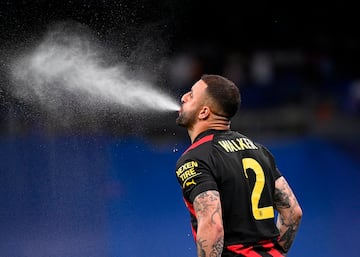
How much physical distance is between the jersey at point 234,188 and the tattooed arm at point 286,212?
Answer: 225mm

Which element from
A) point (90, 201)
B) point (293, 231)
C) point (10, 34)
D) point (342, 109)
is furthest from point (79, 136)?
point (342, 109)

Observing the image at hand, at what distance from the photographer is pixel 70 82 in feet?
16.4

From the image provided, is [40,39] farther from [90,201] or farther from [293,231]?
[293,231]

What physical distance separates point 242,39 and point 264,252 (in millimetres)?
10844

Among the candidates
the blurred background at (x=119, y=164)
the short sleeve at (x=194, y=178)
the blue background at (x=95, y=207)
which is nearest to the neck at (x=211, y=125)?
the short sleeve at (x=194, y=178)

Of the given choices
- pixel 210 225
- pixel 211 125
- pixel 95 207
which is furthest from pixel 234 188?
pixel 95 207

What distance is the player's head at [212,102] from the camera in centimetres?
365

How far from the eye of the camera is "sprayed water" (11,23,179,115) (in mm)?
4988

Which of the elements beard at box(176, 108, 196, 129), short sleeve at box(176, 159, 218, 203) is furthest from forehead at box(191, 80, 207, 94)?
short sleeve at box(176, 159, 218, 203)

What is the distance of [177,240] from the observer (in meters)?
5.91

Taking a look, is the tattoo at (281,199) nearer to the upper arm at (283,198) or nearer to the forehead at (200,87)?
the upper arm at (283,198)

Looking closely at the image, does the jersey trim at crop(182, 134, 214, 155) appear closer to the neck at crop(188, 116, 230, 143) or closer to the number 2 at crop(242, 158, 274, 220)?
the neck at crop(188, 116, 230, 143)

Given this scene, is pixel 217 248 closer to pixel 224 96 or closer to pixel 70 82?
pixel 224 96

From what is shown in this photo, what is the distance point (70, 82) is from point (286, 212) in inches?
78.8
